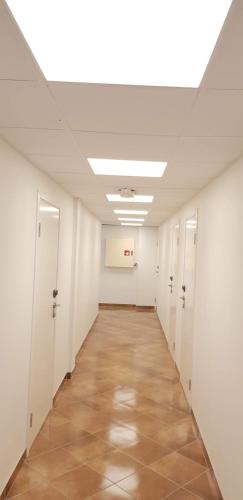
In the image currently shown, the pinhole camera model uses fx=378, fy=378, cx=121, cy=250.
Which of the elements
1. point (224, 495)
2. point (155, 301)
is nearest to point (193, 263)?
point (224, 495)

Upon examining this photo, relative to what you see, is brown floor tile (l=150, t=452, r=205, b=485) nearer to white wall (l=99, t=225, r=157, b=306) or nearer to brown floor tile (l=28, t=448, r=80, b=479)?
brown floor tile (l=28, t=448, r=80, b=479)

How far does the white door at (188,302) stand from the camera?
164 inches

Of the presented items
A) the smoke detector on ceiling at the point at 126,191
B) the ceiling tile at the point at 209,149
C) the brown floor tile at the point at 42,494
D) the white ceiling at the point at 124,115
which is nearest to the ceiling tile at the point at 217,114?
the white ceiling at the point at 124,115

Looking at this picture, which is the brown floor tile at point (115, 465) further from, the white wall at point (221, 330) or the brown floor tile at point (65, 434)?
the white wall at point (221, 330)

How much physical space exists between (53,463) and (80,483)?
35 cm

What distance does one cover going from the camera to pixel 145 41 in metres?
1.20

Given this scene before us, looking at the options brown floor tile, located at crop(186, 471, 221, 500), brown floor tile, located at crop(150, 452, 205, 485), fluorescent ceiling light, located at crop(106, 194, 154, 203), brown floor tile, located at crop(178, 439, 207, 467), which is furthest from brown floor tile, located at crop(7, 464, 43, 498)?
fluorescent ceiling light, located at crop(106, 194, 154, 203)

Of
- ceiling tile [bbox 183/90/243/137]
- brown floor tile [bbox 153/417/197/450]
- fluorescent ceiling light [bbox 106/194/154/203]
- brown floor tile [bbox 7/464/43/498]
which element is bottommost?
brown floor tile [bbox 153/417/197/450]

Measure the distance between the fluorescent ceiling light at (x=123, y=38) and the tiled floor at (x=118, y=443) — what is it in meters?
2.66

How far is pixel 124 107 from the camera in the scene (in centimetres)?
167

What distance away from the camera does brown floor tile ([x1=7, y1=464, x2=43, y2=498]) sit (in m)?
2.65

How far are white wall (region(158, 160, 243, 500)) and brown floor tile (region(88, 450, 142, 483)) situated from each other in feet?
2.11

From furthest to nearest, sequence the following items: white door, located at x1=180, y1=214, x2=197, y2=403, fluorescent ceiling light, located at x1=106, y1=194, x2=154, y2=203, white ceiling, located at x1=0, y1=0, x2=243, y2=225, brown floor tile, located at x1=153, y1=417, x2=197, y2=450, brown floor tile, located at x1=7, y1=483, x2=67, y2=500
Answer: fluorescent ceiling light, located at x1=106, y1=194, x2=154, y2=203 < white door, located at x1=180, y1=214, x2=197, y2=403 < brown floor tile, located at x1=153, y1=417, x2=197, y2=450 < brown floor tile, located at x1=7, y1=483, x2=67, y2=500 < white ceiling, located at x1=0, y1=0, x2=243, y2=225

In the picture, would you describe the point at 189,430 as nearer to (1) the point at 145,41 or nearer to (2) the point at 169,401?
(2) the point at 169,401
